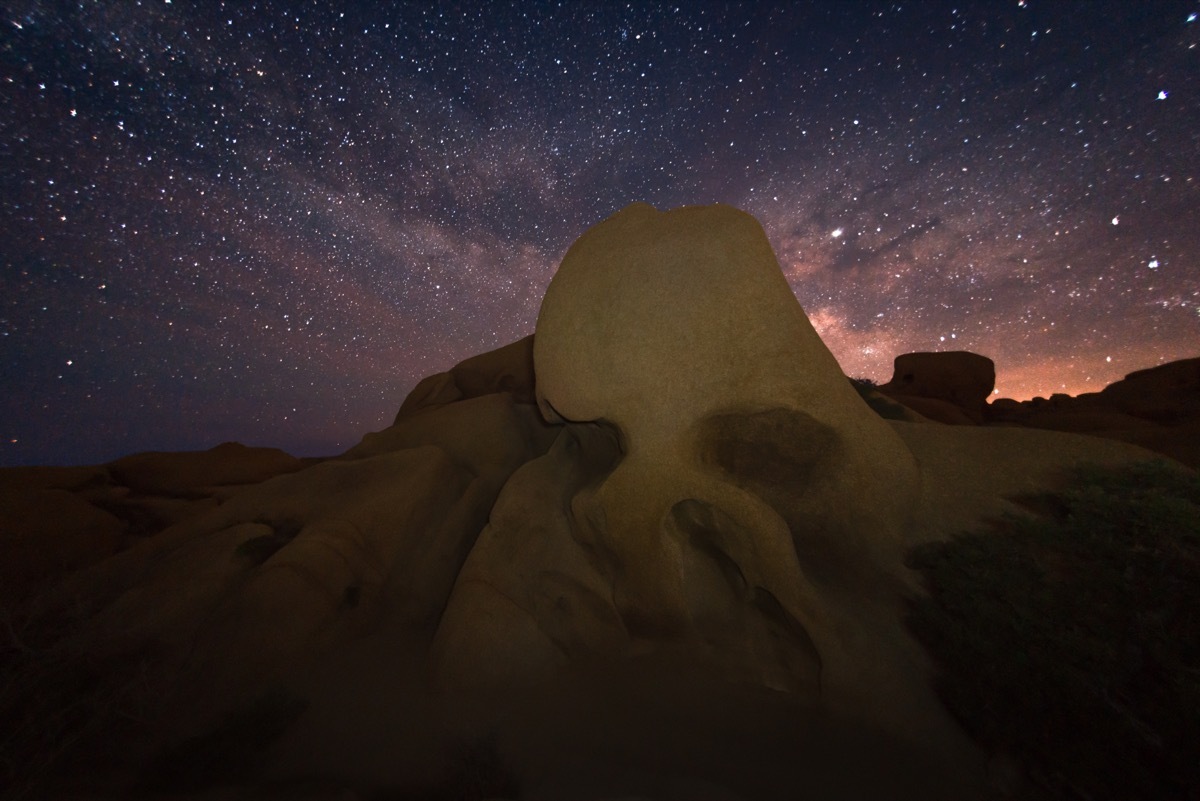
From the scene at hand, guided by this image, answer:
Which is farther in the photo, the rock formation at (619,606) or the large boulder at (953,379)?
the large boulder at (953,379)

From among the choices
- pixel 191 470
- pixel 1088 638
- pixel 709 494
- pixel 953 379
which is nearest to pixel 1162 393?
pixel 953 379

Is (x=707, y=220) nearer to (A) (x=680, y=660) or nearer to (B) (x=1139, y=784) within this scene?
(A) (x=680, y=660)

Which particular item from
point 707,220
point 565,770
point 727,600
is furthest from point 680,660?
point 707,220

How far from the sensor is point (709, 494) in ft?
20.2

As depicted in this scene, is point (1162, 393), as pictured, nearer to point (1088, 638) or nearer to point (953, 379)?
point (953, 379)

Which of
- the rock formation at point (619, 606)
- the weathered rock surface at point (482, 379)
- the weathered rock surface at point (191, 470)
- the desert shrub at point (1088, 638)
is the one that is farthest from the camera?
the weathered rock surface at point (482, 379)

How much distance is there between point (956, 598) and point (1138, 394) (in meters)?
27.6

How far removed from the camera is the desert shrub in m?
3.43

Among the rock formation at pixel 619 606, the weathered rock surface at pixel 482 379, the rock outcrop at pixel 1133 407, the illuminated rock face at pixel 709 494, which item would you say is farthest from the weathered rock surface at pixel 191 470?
the rock outcrop at pixel 1133 407

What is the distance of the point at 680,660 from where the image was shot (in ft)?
20.6

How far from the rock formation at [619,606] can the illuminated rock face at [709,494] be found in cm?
Result: 4

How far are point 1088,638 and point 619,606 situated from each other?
5.24 meters

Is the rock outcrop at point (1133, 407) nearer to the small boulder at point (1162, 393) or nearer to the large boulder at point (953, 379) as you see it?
the small boulder at point (1162, 393)

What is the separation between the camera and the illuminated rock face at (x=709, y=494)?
600 centimetres
